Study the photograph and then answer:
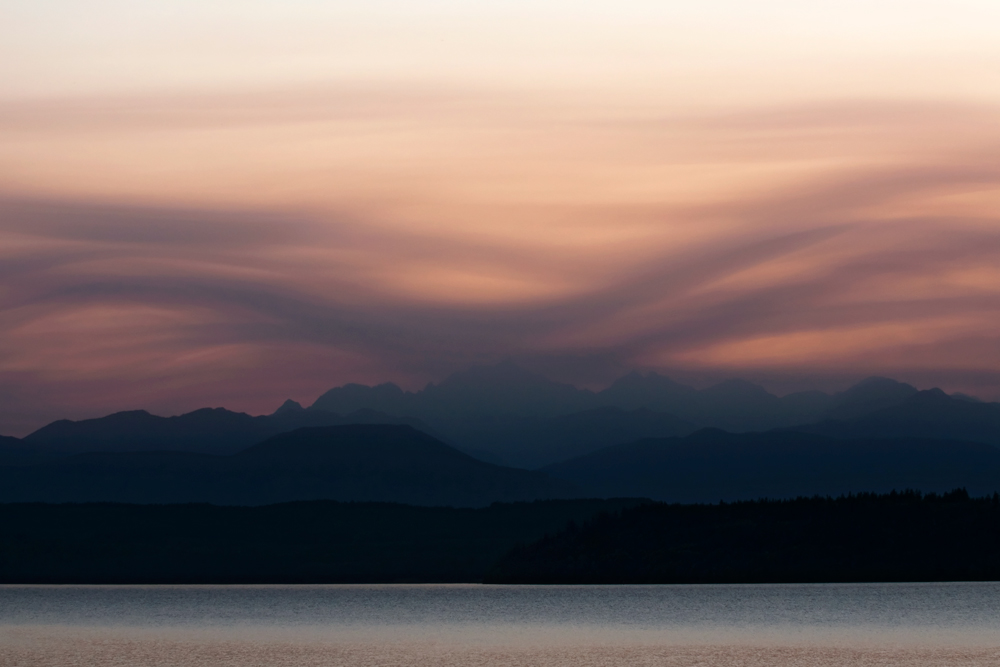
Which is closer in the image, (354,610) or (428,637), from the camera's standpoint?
(428,637)

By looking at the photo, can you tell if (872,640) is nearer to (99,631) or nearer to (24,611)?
(99,631)

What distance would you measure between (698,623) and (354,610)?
156 ft

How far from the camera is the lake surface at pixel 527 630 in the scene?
9112 cm

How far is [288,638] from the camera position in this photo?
114m

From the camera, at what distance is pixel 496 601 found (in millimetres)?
180000

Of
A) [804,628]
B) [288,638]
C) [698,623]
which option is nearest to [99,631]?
[288,638]

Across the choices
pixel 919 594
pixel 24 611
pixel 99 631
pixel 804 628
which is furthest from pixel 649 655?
pixel 24 611

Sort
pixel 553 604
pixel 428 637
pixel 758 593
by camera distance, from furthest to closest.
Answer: pixel 758 593
pixel 553 604
pixel 428 637

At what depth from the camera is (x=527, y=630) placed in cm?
12125

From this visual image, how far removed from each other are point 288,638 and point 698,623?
1455 inches

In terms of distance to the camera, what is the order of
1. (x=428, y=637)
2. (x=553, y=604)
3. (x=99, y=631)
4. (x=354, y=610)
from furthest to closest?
1. (x=553, y=604)
2. (x=354, y=610)
3. (x=99, y=631)
4. (x=428, y=637)

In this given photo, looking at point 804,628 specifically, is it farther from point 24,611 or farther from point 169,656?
point 24,611

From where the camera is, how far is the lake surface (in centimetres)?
9112

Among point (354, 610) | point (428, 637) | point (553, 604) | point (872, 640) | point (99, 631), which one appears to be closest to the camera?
point (872, 640)
